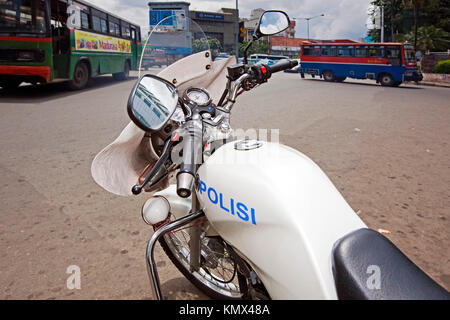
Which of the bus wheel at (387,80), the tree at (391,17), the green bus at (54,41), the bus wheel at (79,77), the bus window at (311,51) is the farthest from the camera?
the tree at (391,17)

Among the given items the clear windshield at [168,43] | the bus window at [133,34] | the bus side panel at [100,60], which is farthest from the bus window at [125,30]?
the clear windshield at [168,43]

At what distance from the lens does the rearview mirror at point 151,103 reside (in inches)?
47.8

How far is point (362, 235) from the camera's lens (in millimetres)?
1065

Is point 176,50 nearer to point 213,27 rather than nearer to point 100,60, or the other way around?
point 213,27

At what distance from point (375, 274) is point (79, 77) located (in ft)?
41.3

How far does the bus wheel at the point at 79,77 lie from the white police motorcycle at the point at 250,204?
11.1 metres

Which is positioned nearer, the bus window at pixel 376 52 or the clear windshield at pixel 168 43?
the clear windshield at pixel 168 43

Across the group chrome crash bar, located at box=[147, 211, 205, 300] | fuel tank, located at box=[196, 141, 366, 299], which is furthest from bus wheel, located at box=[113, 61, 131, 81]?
fuel tank, located at box=[196, 141, 366, 299]

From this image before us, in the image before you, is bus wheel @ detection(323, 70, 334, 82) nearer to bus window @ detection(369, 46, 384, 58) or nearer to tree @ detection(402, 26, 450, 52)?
bus window @ detection(369, 46, 384, 58)

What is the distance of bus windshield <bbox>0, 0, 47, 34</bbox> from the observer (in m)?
9.02

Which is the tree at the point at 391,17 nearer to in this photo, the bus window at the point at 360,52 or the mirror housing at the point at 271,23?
the bus window at the point at 360,52

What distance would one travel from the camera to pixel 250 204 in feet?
3.77

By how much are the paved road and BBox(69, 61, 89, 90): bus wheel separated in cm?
342
